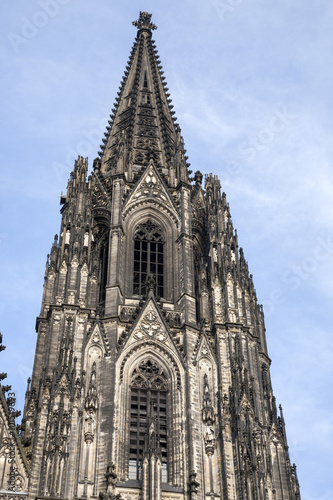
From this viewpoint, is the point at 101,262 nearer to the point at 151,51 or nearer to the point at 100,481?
the point at 100,481

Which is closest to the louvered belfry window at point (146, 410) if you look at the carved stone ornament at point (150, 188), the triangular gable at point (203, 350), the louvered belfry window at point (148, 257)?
the triangular gable at point (203, 350)

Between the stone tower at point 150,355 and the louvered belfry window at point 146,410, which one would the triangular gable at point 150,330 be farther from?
the louvered belfry window at point 146,410

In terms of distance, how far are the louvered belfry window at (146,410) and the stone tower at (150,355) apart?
0.06 meters

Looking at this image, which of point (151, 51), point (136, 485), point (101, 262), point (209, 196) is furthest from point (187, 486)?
point (151, 51)

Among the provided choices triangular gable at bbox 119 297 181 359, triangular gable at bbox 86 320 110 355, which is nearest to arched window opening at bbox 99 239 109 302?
triangular gable at bbox 119 297 181 359

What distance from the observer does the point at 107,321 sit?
4072cm

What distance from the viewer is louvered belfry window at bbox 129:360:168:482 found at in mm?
35875

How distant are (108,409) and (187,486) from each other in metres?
4.57

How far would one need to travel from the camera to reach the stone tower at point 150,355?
115ft

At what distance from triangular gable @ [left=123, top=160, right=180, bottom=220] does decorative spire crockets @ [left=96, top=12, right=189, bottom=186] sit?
28.3 inches

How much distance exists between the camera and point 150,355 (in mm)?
39969

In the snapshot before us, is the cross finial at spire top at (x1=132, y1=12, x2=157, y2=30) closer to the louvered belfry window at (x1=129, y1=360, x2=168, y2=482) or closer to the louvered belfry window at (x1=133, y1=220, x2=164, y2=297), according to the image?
the louvered belfry window at (x1=133, y1=220, x2=164, y2=297)

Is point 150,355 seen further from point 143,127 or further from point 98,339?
point 143,127

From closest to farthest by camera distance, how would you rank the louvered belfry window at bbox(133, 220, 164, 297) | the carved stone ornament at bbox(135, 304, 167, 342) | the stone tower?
1. the stone tower
2. the carved stone ornament at bbox(135, 304, 167, 342)
3. the louvered belfry window at bbox(133, 220, 164, 297)
